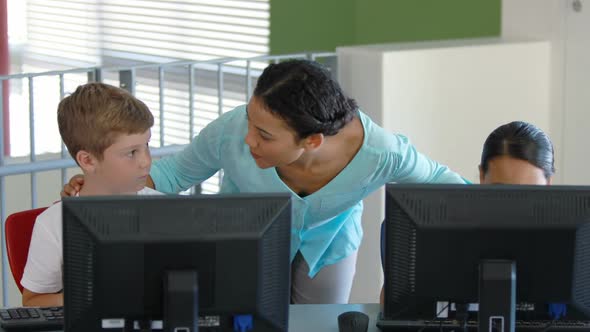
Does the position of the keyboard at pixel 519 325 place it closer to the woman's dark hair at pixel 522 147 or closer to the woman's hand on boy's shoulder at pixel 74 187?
the woman's dark hair at pixel 522 147

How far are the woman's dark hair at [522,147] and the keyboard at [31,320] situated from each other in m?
1.14

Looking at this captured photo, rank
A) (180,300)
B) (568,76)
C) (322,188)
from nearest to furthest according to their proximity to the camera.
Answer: (180,300) → (322,188) → (568,76)

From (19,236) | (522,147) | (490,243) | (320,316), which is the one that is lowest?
(320,316)

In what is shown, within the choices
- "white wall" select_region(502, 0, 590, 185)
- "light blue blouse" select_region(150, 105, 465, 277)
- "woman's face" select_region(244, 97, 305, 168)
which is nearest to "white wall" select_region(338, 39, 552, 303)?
"white wall" select_region(502, 0, 590, 185)

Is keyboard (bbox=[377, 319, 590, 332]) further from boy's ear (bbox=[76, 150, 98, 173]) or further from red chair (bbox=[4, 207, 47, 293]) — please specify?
red chair (bbox=[4, 207, 47, 293])

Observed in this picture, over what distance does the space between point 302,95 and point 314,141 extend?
0.50ft

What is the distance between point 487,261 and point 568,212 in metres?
0.18

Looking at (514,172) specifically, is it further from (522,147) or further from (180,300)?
(180,300)

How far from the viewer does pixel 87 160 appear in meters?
2.72

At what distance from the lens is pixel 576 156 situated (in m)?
4.67

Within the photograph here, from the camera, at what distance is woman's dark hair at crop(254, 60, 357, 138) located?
2.70 m

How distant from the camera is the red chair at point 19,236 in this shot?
2.82 metres

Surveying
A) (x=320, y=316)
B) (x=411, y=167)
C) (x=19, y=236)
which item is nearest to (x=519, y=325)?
(x=320, y=316)

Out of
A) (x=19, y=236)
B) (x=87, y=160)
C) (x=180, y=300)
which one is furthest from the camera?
(x=19, y=236)
